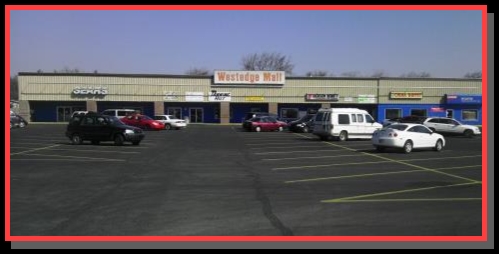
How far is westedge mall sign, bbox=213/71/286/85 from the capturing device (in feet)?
207

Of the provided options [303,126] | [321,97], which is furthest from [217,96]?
[303,126]

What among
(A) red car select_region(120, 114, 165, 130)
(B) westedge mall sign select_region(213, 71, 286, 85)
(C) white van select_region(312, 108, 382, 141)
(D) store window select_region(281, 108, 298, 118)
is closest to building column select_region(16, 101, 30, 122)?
(B) westedge mall sign select_region(213, 71, 286, 85)

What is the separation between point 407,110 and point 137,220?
59.5 m

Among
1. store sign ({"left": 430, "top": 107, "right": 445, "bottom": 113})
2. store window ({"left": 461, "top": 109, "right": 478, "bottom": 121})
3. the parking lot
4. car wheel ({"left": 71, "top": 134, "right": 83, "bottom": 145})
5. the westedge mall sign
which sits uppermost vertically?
the westedge mall sign

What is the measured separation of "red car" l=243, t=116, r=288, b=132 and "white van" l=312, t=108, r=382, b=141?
11654 millimetres

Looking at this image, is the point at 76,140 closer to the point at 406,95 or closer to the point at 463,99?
the point at 406,95

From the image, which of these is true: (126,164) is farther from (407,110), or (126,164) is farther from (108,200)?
(407,110)

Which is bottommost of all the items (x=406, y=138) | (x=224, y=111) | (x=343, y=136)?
(x=343, y=136)

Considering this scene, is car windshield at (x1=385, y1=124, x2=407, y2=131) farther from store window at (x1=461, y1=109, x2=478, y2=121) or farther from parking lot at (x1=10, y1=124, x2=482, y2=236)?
store window at (x1=461, y1=109, x2=478, y2=121)

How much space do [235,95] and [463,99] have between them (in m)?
26.6

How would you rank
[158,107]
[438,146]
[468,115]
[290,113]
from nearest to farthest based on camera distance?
1. [438,146]
2. [158,107]
3. [468,115]
4. [290,113]

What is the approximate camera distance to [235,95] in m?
63.6

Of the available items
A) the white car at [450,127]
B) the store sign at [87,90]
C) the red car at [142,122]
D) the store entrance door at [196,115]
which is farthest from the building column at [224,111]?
the white car at [450,127]

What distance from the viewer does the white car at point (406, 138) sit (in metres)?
24.0
